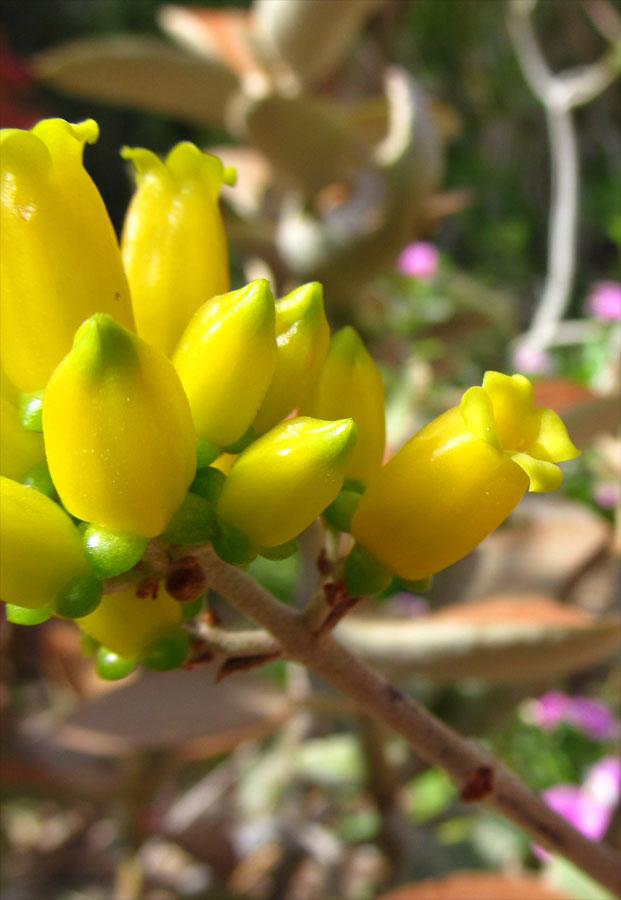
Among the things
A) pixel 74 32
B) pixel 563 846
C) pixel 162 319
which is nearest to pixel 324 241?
pixel 162 319

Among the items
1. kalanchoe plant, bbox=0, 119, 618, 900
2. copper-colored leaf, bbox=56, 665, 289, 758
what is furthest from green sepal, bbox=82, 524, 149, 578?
copper-colored leaf, bbox=56, 665, 289, 758

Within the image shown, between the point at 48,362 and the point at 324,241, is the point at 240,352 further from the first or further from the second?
the point at 324,241

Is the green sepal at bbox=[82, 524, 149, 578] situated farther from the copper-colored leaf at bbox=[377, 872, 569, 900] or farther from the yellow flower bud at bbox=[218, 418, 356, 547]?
the copper-colored leaf at bbox=[377, 872, 569, 900]

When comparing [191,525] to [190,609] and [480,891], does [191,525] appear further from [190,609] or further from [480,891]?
[480,891]

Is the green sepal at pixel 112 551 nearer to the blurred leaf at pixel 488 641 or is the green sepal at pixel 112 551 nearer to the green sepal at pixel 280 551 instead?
the green sepal at pixel 280 551

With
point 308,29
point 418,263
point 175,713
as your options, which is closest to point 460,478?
point 175,713
